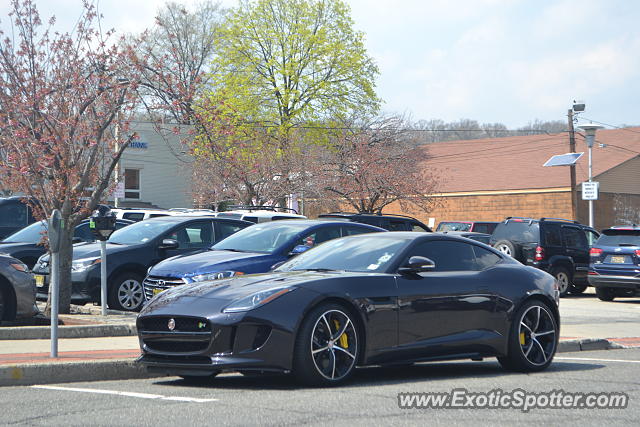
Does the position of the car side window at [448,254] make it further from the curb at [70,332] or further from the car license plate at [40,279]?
the car license plate at [40,279]

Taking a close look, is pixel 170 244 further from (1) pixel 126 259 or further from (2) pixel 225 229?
(2) pixel 225 229

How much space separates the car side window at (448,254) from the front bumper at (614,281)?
13.8 m

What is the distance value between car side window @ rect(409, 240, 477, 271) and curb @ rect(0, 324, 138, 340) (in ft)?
16.5

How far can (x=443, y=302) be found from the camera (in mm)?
8773

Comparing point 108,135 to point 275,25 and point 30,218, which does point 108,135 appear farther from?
point 275,25

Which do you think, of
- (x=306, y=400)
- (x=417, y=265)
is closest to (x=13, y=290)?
(x=417, y=265)

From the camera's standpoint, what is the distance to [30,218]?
71.9 feet

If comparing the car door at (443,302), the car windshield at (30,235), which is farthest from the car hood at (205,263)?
the car windshield at (30,235)

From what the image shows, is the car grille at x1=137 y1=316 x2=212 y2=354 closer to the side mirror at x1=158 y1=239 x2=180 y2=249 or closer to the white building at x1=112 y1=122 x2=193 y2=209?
the side mirror at x1=158 y1=239 x2=180 y2=249

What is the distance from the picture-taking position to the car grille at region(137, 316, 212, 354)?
305 inches

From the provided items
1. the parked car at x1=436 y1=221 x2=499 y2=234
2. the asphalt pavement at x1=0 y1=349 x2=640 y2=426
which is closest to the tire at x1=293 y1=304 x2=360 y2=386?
the asphalt pavement at x1=0 y1=349 x2=640 y2=426

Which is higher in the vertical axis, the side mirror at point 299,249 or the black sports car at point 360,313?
the side mirror at point 299,249

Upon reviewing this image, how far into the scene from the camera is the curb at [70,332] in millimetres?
11664

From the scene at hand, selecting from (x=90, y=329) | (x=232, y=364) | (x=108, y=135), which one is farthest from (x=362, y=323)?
(x=108, y=135)
